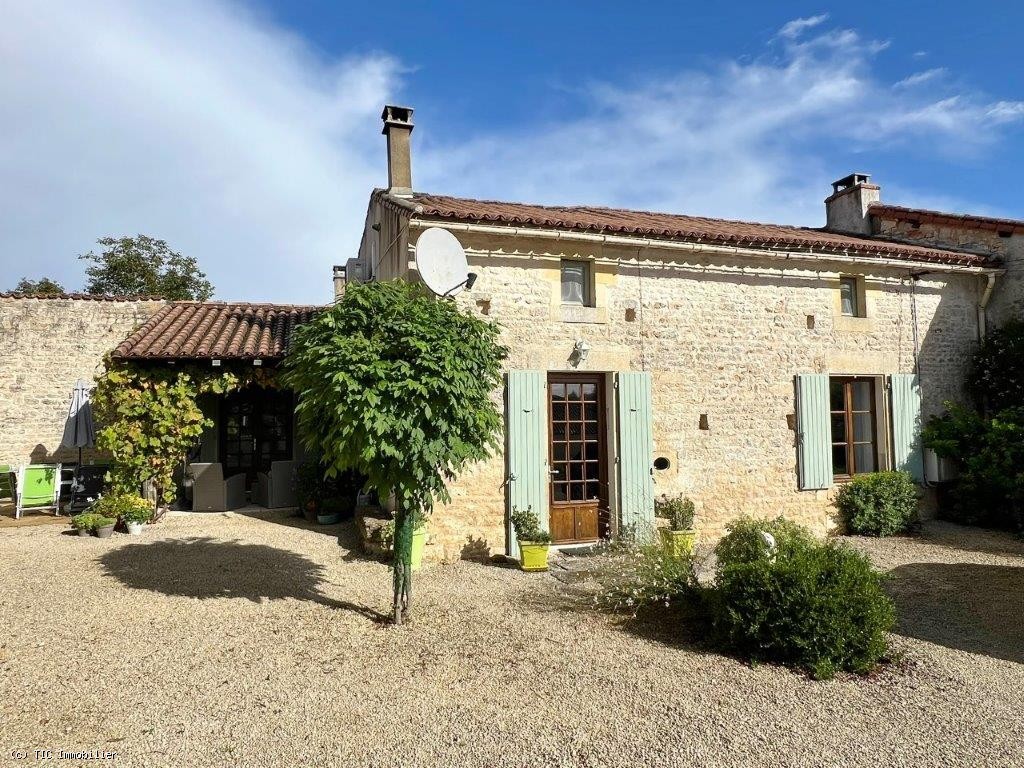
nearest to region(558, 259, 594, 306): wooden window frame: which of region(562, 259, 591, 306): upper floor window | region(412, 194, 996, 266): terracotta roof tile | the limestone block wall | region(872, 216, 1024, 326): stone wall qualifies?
region(562, 259, 591, 306): upper floor window

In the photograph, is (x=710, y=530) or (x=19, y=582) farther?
(x=710, y=530)

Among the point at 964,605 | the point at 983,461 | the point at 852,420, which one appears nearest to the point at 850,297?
the point at 852,420

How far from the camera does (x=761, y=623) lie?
4.23 meters

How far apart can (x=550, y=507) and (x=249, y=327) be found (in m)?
5.55

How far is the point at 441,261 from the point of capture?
6.38 meters

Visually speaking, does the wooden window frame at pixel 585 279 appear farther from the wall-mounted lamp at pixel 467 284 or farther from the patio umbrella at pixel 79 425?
the patio umbrella at pixel 79 425

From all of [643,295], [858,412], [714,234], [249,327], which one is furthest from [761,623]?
[249,327]

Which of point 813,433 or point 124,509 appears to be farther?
point 813,433

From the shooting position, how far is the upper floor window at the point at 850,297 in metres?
8.72

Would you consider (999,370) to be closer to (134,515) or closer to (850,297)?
(850,297)

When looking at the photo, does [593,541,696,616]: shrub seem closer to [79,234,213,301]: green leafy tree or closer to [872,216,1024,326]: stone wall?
[872,216,1024,326]: stone wall

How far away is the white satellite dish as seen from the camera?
622 centimetres

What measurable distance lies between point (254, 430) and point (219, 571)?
15.1 ft

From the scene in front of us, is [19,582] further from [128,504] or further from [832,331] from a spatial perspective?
[832,331]
